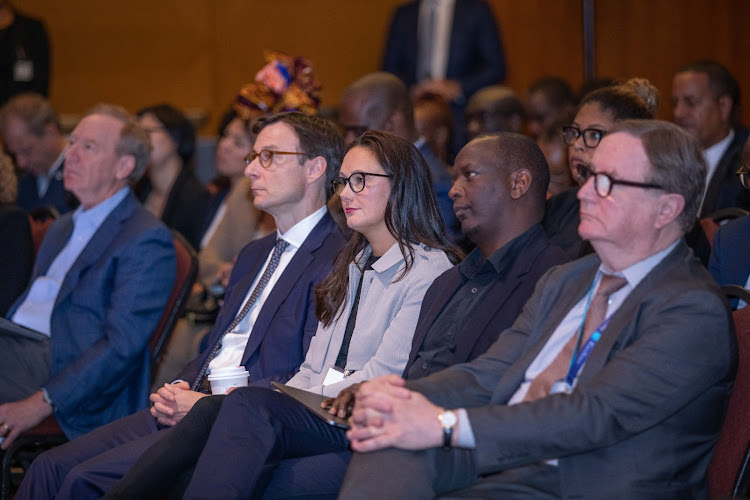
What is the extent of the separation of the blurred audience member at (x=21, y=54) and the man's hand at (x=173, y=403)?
13.7 feet

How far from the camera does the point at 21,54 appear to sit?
6336mm

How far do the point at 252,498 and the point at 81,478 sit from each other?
0.66 m

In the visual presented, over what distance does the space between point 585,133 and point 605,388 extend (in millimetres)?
1611

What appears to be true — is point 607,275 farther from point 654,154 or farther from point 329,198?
point 329,198

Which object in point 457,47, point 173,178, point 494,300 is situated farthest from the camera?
point 457,47

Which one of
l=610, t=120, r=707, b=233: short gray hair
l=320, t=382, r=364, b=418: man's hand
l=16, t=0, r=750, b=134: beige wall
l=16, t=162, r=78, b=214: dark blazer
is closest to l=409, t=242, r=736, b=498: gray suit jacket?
l=610, t=120, r=707, b=233: short gray hair

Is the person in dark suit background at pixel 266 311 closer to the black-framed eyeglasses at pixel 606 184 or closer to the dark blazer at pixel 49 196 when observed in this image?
the black-framed eyeglasses at pixel 606 184

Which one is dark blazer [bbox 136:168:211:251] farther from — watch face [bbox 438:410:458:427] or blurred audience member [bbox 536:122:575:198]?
watch face [bbox 438:410:458:427]

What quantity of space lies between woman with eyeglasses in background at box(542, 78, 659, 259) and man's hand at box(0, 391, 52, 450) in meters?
1.91

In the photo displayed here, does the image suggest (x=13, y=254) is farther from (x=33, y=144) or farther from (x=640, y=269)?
(x=640, y=269)

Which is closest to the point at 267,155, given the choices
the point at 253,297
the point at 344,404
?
the point at 253,297

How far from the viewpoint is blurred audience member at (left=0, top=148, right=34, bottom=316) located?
379cm

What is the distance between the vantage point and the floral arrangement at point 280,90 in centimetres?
450

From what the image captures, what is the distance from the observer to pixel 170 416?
2840 mm
